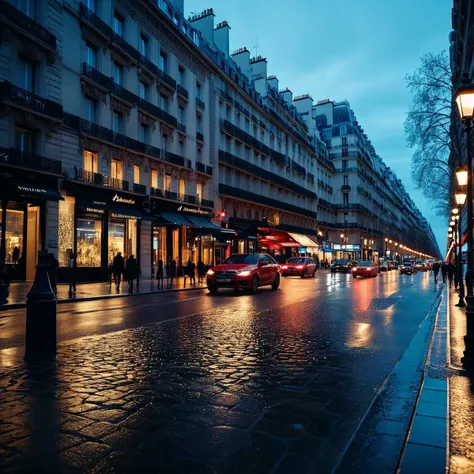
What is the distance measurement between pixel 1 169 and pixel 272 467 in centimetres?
2045

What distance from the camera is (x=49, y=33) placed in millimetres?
22453

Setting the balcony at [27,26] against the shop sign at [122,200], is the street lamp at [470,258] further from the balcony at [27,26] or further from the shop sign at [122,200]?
the shop sign at [122,200]

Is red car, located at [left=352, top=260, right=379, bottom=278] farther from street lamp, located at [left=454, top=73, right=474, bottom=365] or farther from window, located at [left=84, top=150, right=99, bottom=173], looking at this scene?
street lamp, located at [left=454, top=73, right=474, bottom=365]

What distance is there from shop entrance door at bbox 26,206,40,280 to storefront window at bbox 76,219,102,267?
2.60 m

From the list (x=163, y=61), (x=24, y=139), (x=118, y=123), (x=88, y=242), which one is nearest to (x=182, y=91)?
(x=163, y=61)

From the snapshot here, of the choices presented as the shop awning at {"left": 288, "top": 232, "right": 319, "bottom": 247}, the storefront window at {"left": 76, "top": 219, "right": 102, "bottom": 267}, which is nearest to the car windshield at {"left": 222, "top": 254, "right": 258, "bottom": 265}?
the storefront window at {"left": 76, "top": 219, "right": 102, "bottom": 267}

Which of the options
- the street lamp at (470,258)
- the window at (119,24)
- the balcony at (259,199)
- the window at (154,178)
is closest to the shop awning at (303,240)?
the balcony at (259,199)

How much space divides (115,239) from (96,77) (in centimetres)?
959

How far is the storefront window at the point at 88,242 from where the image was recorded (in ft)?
81.8

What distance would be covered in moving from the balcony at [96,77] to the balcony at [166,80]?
5648mm

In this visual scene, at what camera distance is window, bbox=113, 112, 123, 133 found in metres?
28.3

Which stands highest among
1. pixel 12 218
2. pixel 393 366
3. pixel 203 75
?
pixel 203 75

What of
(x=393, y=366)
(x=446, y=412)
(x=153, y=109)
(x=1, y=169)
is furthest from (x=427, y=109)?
(x=446, y=412)

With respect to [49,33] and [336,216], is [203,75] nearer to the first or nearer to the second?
[49,33]
